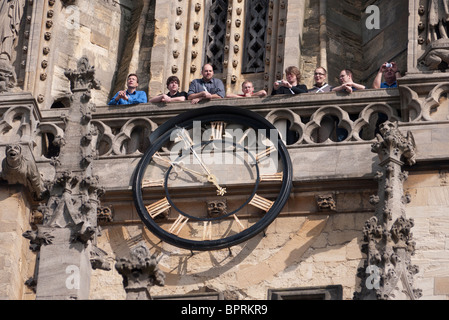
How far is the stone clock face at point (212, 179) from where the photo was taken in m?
20.8

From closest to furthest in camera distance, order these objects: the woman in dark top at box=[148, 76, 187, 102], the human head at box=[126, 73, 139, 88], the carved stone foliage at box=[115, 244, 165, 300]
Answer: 1. the carved stone foliage at box=[115, 244, 165, 300]
2. the woman in dark top at box=[148, 76, 187, 102]
3. the human head at box=[126, 73, 139, 88]

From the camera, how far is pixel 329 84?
23328 millimetres

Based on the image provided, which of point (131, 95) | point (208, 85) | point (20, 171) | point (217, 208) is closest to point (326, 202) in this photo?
point (217, 208)

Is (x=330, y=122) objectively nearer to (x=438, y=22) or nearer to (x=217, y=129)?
(x=217, y=129)

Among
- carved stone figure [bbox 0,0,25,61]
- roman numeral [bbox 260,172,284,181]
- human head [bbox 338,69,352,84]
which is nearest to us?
roman numeral [bbox 260,172,284,181]

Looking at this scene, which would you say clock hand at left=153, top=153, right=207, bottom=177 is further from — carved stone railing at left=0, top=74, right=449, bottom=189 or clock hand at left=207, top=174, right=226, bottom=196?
carved stone railing at left=0, top=74, right=449, bottom=189

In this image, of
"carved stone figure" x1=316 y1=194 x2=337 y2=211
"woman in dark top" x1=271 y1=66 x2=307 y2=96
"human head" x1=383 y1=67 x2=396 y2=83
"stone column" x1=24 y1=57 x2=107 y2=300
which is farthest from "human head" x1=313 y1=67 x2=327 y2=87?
"stone column" x1=24 y1=57 x2=107 y2=300

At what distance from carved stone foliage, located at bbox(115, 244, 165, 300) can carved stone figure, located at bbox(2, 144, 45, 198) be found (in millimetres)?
3100

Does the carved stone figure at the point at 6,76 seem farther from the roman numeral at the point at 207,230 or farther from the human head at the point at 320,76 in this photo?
the human head at the point at 320,76

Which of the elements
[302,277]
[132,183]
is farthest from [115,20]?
[302,277]

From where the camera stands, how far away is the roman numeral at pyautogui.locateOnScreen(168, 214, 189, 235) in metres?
20.8

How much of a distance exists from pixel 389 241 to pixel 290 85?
11.2ft

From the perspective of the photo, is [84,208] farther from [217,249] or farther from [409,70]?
[409,70]

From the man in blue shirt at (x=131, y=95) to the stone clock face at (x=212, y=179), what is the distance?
0.81 m
